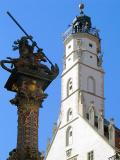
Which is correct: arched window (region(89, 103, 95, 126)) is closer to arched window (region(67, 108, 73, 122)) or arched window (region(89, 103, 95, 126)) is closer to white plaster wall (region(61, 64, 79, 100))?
arched window (region(67, 108, 73, 122))

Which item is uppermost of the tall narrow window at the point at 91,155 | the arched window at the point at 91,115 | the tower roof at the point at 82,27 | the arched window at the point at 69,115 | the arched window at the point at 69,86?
the tower roof at the point at 82,27

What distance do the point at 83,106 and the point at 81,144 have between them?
12.4 ft

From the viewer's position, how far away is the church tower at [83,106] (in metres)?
41.9

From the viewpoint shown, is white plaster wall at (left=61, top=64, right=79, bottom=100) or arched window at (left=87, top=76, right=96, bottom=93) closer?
white plaster wall at (left=61, top=64, right=79, bottom=100)

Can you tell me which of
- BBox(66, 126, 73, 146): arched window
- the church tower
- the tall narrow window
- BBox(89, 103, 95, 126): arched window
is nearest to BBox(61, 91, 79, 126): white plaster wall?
the church tower

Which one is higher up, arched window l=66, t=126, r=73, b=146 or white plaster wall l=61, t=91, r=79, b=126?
white plaster wall l=61, t=91, r=79, b=126

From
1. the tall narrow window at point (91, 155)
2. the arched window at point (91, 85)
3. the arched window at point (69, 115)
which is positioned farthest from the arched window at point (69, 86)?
the tall narrow window at point (91, 155)

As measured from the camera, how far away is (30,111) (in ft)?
41.9

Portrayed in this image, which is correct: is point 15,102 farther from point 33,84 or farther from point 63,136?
point 63,136

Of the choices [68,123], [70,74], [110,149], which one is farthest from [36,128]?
[70,74]

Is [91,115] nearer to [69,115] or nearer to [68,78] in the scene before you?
[69,115]

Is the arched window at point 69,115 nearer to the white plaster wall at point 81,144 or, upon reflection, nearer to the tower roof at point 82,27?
the white plaster wall at point 81,144

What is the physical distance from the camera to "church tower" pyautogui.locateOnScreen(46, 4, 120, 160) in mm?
41875

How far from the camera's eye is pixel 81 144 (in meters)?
43.6
